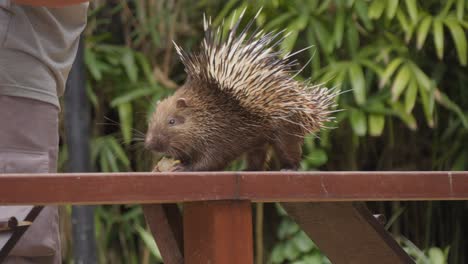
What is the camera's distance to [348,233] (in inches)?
71.6

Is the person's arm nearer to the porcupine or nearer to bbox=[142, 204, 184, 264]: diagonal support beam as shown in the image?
the porcupine

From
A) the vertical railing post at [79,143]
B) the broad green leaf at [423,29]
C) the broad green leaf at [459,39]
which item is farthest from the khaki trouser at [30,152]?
the broad green leaf at [459,39]

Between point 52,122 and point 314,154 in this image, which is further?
point 314,154

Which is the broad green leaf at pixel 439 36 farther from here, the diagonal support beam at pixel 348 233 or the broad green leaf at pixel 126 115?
the diagonal support beam at pixel 348 233

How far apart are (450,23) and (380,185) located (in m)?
1.93

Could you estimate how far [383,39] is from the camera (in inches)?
137

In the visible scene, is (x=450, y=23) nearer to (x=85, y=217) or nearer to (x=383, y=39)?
(x=383, y=39)

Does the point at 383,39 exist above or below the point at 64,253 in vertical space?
above

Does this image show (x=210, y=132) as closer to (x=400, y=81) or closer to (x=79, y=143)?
(x=79, y=143)

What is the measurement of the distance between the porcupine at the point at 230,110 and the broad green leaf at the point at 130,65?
5.04 feet

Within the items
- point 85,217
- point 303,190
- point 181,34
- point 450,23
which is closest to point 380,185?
point 303,190

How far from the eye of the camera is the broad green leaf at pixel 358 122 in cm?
322

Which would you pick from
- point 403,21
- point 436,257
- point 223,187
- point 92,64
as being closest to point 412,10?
point 403,21

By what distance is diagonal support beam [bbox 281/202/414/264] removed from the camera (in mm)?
1713
